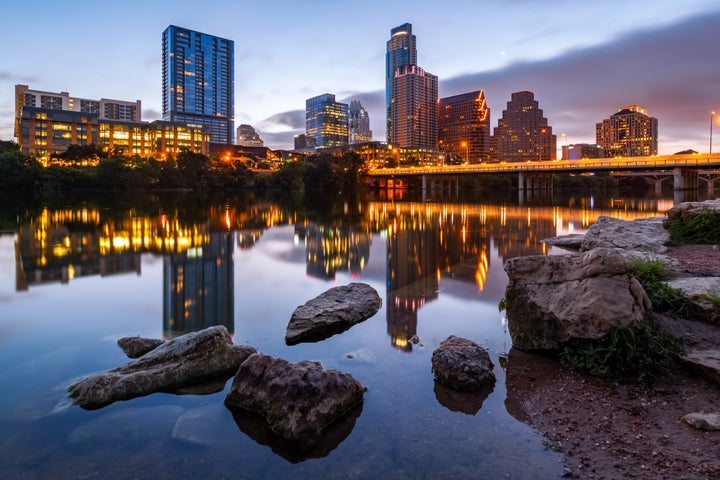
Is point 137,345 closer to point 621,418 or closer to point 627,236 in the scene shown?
point 621,418

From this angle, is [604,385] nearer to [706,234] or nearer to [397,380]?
[397,380]

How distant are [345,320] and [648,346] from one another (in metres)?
6.11

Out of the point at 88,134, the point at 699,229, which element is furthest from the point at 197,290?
the point at 88,134

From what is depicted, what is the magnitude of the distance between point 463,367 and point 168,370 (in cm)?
507

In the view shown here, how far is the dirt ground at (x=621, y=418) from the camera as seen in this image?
5.05 metres

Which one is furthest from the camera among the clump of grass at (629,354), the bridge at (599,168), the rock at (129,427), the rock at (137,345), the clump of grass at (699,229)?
the bridge at (599,168)

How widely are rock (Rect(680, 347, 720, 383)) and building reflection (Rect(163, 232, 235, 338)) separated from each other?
902 centimetres

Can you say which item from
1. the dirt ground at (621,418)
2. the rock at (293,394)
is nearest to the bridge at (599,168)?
the dirt ground at (621,418)

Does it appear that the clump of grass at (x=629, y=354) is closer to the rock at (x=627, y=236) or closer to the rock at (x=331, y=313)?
the rock at (x=331, y=313)

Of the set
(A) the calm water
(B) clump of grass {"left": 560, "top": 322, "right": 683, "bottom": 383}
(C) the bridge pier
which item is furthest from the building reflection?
(C) the bridge pier

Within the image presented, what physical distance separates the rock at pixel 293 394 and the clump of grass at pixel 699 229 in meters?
17.9

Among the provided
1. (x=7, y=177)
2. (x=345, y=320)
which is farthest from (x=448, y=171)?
(x=345, y=320)

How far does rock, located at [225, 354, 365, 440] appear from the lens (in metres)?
6.26

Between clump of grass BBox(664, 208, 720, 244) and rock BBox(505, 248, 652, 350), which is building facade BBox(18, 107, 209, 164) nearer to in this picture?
clump of grass BBox(664, 208, 720, 244)
